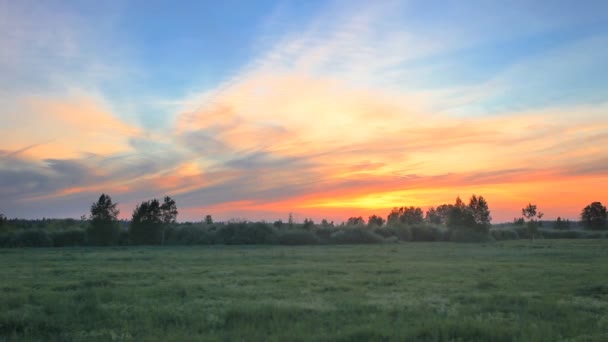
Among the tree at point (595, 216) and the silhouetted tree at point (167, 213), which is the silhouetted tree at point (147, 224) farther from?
the tree at point (595, 216)

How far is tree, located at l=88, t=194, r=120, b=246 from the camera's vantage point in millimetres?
88812

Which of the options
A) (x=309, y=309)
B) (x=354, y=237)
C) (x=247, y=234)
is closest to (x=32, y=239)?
(x=247, y=234)

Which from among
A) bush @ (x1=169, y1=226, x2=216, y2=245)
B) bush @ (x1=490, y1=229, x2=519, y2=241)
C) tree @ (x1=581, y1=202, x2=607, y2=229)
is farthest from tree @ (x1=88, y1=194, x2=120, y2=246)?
tree @ (x1=581, y1=202, x2=607, y2=229)

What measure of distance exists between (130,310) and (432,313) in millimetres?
9874

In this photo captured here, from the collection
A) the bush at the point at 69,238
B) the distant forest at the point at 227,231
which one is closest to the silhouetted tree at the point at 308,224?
the distant forest at the point at 227,231

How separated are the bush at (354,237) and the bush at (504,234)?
38122mm

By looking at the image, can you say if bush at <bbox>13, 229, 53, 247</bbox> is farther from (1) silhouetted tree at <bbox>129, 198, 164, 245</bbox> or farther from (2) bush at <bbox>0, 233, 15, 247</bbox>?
(1) silhouetted tree at <bbox>129, 198, 164, 245</bbox>

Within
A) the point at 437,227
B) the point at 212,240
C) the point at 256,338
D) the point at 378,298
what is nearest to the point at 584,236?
the point at 437,227

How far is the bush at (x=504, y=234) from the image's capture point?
127938 mm

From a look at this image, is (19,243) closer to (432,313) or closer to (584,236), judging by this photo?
(432,313)

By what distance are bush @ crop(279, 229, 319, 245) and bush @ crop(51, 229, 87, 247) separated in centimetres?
3924

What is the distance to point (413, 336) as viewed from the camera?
12.1 meters

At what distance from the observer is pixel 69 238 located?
92.1 m

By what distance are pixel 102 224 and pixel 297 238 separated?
39199 millimetres
